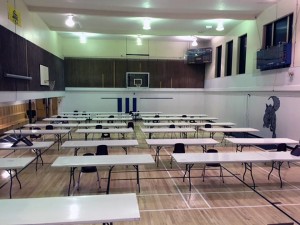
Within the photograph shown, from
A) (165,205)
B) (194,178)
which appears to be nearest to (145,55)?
(194,178)

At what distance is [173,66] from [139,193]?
13905 mm

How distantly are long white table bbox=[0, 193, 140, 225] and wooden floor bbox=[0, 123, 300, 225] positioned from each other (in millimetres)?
1349

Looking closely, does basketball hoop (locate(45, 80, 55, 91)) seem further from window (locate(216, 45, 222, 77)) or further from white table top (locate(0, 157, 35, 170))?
window (locate(216, 45, 222, 77))

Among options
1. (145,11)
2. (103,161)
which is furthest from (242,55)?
(103,161)

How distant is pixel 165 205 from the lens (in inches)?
180

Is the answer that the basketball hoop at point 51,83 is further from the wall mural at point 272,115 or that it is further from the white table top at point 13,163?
the wall mural at point 272,115

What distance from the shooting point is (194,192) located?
5.19 meters

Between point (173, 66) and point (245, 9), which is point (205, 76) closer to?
point (173, 66)

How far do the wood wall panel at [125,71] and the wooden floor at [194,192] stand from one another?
10710 millimetres

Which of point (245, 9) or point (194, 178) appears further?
point (245, 9)

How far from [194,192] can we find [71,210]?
3.16 meters

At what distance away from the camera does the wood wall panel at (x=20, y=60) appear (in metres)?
7.46

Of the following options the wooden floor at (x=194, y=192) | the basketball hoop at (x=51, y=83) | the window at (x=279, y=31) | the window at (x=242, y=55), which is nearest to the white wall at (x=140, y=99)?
the basketball hoop at (x=51, y=83)

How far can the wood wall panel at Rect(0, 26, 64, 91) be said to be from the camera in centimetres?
746
